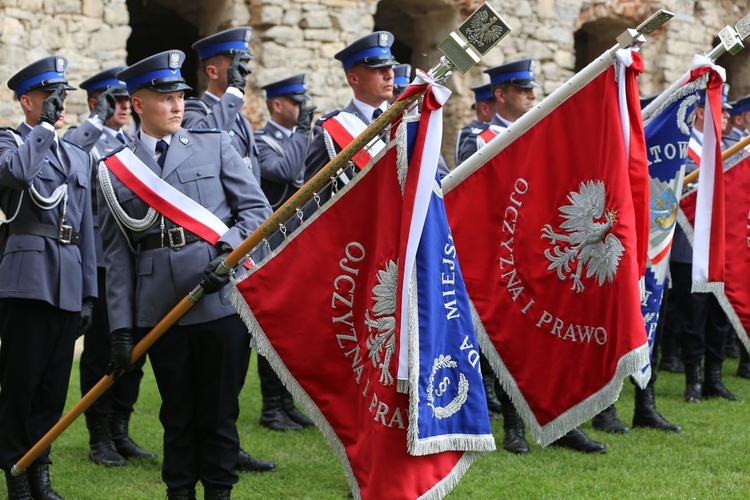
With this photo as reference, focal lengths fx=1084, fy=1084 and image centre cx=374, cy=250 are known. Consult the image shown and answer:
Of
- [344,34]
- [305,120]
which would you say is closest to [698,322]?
[305,120]

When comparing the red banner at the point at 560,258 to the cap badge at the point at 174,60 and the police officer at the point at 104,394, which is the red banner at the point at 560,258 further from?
the police officer at the point at 104,394

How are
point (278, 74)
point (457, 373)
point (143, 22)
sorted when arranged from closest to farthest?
point (457, 373) < point (278, 74) < point (143, 22)

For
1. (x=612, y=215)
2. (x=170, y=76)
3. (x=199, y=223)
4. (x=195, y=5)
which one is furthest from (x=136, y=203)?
(x=195, y=5)

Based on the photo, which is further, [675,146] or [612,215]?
[675,146]

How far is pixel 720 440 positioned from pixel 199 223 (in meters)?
3.42

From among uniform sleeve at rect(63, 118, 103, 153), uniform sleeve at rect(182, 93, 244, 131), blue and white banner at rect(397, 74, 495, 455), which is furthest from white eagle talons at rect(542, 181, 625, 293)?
uniform sleeve at rect(63, 118, 103, 153)

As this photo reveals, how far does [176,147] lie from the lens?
432 centimetres

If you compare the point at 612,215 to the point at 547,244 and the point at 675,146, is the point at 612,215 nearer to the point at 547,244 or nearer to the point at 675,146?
the point at 547,244

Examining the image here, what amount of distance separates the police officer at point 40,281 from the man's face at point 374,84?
147cm

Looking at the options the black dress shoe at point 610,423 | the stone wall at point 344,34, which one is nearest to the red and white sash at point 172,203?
the black dress shoe at point 610,423

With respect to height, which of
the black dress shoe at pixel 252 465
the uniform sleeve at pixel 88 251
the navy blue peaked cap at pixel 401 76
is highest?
the navy blue peaked cap at pixel 401 76

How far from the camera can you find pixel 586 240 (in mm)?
4484

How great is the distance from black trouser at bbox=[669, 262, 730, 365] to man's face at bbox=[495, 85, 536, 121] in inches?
79.9

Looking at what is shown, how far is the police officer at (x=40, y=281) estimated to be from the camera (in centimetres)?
476
